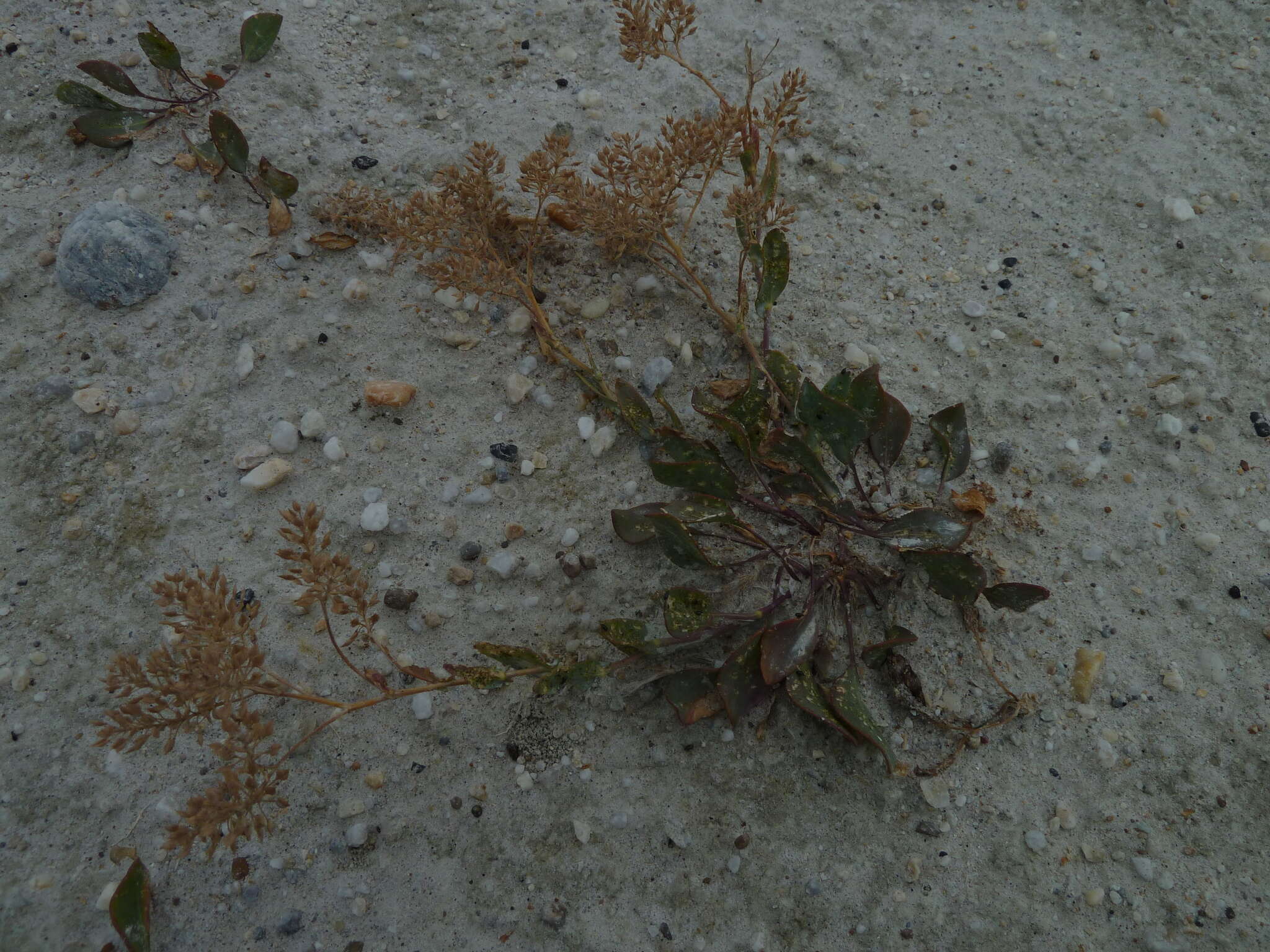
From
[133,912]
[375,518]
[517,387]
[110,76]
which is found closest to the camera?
[133,912]

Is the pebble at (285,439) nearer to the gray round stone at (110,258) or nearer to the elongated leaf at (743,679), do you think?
the gray round stone at (110,258)

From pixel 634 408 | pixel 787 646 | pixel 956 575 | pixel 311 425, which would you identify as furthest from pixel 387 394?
pixel 956 575

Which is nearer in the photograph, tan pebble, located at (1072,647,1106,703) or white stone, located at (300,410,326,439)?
tan pebble, located at (1072,647,1106,703)

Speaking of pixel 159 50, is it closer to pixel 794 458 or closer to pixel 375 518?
pixel 375 518

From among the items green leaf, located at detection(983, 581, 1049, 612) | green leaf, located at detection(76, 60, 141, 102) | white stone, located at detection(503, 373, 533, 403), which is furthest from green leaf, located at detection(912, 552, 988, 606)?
green leaf, located at detection(76, 60, 141, 102)

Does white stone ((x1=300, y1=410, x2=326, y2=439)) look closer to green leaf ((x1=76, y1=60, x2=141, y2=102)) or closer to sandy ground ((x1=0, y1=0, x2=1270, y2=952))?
sandy ground ((x1=0, y1=0, x2=1270, y2=952))
